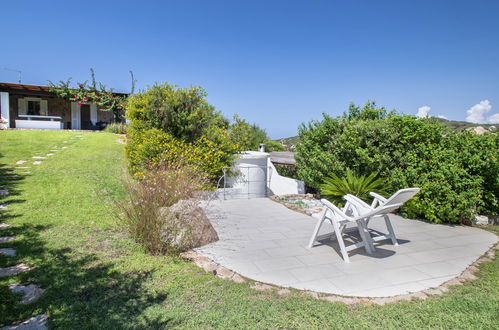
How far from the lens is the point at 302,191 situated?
33.7 feet

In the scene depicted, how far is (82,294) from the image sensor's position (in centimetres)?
290

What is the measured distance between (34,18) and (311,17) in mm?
15476

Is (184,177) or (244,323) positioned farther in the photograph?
(184,177)

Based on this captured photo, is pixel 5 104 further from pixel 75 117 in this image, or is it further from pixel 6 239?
pixel 6 239

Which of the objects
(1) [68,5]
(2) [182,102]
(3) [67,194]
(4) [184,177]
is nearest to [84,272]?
(4) [184,177]

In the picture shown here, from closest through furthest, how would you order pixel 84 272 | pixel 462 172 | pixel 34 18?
pixel 84 272
pixel 462 172
pixel 34 18

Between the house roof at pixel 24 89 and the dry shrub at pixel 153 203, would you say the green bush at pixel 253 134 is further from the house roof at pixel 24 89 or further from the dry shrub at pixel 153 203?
the house roof at pixel 24 89

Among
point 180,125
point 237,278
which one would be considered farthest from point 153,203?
point 180,125

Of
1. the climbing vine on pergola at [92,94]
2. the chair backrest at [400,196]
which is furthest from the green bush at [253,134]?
the chair backrest at [400,196]

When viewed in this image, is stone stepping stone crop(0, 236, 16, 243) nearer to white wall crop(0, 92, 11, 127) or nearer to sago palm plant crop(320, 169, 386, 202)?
sago palm plant crop(320, 169, 386, 202)

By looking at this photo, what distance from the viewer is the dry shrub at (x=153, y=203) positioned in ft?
13.1

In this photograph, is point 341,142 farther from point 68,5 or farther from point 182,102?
point 68,5

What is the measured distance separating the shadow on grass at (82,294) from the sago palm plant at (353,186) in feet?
16.8

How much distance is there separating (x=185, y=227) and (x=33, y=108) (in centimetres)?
A: 2890
